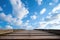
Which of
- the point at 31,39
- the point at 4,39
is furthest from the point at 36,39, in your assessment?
the point at 4,39

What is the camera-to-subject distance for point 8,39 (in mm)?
2629

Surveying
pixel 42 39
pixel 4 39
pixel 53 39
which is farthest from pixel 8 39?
pixel 53 39

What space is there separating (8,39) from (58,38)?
100cm

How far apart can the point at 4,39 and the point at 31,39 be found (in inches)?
21.5

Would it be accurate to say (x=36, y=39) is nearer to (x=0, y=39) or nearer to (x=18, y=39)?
(x=18, y=39)

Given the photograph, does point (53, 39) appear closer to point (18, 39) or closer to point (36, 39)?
point (36, 39)

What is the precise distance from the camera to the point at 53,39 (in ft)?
8.60

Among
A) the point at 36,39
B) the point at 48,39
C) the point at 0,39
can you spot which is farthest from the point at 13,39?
the point at 48,39

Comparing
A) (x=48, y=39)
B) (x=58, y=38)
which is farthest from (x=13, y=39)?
(x=58, y=38)

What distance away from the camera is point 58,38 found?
2.59m

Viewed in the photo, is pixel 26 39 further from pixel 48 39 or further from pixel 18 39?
pixel 48 39

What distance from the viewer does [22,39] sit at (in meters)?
2.64

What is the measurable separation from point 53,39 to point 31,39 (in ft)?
1.46

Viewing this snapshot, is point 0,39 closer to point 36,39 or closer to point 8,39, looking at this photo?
point 8,39
